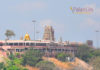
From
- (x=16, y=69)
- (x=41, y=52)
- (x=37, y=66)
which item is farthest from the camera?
(x=41, y=52)

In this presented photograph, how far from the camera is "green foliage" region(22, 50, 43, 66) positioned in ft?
478

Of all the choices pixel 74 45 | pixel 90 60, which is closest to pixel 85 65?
pixel 90 60

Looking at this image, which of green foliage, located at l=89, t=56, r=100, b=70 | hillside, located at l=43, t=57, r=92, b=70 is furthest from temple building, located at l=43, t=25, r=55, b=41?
green foliage, located at l=89, t=56, r=100, b=70

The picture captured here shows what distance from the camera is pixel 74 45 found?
168000 mm

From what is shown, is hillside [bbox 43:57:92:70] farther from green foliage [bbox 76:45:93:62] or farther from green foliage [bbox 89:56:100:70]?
green foliage [bbox 76:45:93:62]

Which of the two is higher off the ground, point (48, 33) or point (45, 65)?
point (48, 33)

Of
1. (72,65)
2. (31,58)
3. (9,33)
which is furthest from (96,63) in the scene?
(9,33)

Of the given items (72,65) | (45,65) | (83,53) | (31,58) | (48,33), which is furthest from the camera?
(48,33)

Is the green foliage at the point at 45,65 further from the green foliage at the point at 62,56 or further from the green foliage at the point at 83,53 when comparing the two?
the green foliage at the point at 83,53

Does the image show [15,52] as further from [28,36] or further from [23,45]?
[28,36]

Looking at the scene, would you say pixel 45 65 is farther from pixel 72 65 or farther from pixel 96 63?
pixel 96 63

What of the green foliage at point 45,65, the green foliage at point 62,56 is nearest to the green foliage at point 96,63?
the green foliage at point 62,56

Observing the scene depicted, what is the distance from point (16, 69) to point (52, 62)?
649 inches

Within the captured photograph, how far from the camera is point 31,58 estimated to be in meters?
147
